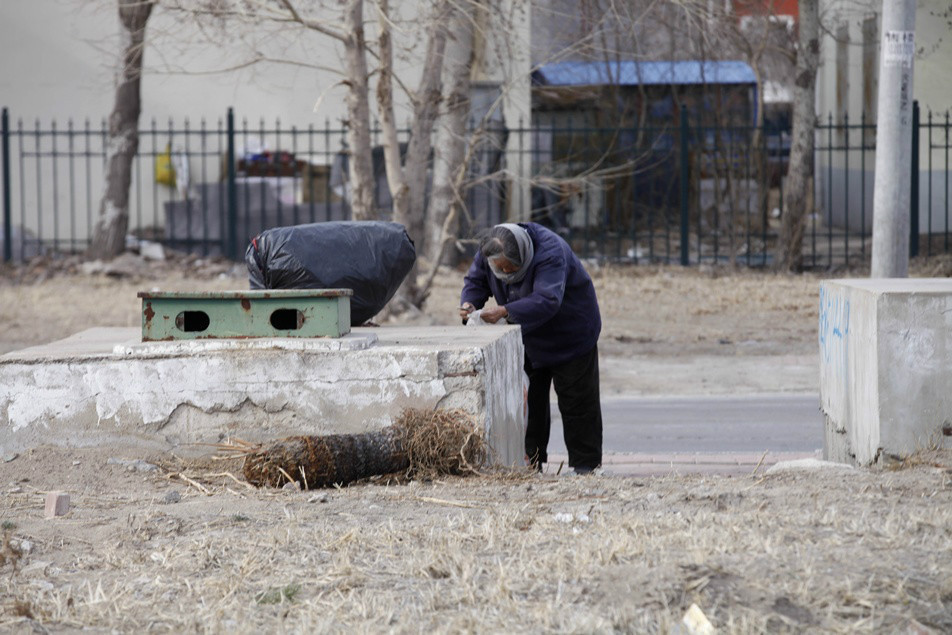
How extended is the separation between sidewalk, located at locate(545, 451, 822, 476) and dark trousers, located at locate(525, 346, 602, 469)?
0.33 meters

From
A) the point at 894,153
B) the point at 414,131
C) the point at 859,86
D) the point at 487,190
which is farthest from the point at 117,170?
the point at 859,86

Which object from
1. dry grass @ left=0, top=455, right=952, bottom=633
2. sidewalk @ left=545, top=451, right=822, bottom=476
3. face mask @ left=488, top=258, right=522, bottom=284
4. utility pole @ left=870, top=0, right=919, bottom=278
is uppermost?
utility pole @ left=870, top=0, right=919, bottom=278

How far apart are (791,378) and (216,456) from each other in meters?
6.88

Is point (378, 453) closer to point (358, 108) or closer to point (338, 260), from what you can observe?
point (338, 260)

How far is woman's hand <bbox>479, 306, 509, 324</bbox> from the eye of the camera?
6.48m

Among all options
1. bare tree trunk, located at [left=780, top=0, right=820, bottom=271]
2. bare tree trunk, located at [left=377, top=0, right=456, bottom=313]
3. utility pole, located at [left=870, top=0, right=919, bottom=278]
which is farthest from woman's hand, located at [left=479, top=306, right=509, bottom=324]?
bare tree trunk, located at [left=780, top=0, right=820, bottom=271]

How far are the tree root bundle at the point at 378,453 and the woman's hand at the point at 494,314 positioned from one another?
3.96 ft

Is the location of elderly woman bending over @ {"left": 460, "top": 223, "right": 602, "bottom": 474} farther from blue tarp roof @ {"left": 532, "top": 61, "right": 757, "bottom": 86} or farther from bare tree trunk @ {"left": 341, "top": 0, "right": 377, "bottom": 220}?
blue tarp roof @ {"left": 532, "top": 61, "right": 757, "bottom": 86}

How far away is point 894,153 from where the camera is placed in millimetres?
8508

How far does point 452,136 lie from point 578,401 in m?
8.55

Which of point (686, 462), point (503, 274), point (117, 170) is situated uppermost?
point (117, 170)

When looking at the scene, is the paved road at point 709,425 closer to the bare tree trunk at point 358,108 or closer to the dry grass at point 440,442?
the dry grass at point 440,442

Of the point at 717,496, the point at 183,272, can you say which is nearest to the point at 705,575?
the point at 717,496

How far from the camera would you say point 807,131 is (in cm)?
1711
